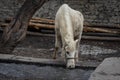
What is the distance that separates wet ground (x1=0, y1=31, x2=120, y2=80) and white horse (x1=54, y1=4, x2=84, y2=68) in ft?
1.27

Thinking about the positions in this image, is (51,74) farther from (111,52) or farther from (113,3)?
(113,3)

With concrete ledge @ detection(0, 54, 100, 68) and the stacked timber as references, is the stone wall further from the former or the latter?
concrete ledge @ detection(0, 54, 100, 68)

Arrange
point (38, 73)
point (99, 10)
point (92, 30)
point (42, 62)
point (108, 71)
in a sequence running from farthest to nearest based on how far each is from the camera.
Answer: point (99, 10) → point (92, 30) → point (42, 62) → point (38, 73) → point (108, 71)

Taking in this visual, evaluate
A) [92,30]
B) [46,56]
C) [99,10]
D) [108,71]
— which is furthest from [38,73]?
[99,10]

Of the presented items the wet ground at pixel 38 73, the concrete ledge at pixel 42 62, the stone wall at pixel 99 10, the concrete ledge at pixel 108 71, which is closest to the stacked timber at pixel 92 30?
the stone wall at pixel 99 10

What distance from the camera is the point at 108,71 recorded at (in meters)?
5.75

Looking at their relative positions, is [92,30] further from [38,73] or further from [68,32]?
[38,73]

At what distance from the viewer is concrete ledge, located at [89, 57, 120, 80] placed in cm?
536

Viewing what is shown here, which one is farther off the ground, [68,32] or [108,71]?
[68,32]

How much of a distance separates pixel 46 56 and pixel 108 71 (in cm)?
485

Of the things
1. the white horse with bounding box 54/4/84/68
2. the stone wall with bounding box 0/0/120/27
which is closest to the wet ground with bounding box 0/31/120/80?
the white horse with bounding box 54/4/84/68

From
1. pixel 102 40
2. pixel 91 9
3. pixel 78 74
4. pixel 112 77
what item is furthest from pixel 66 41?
pixel 91 9

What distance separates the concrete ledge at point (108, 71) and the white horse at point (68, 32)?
45.5 inches

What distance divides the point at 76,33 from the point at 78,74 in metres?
2.32
